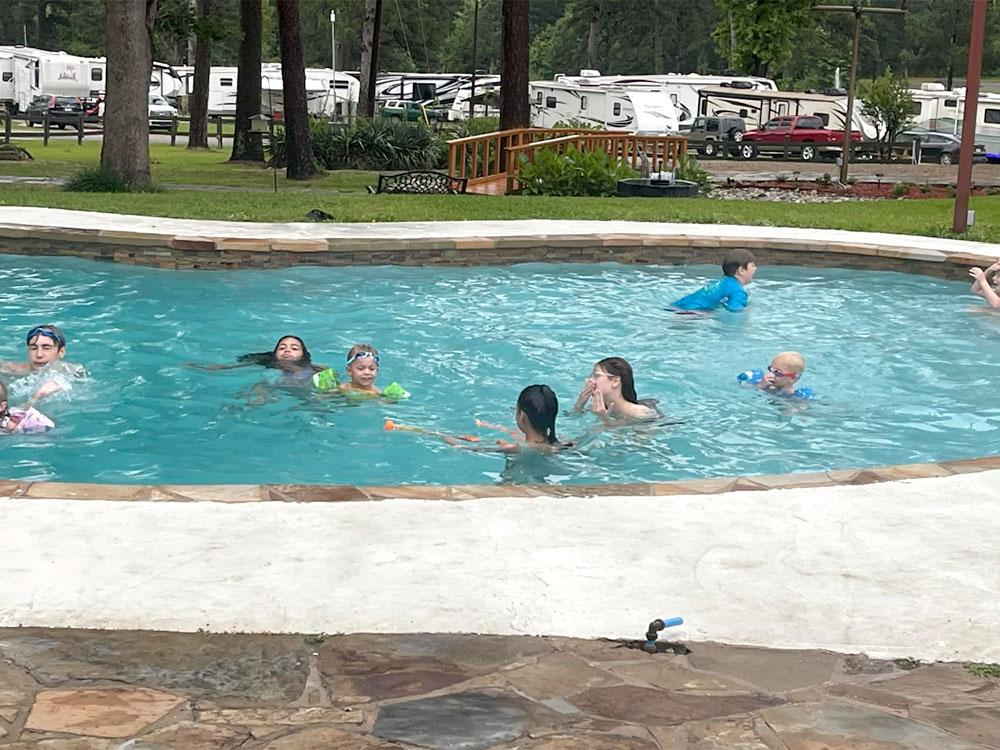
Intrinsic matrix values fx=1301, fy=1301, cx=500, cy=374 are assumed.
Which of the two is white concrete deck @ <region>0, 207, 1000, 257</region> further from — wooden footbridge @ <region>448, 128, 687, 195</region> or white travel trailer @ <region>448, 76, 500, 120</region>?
white travel trailer @ <region>448, 76, 500, 120</region>

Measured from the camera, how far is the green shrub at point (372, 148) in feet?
95.7

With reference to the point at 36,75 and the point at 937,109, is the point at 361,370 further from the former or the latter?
the point at 36,75

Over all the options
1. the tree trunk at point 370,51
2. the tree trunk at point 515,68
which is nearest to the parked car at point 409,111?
the tree trunk at point 370,51

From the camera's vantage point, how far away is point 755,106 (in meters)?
44.0

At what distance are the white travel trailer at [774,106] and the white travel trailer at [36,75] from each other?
27.9m

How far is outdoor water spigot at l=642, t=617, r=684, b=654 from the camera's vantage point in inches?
169

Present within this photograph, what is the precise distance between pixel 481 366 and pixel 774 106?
35326 millimetres

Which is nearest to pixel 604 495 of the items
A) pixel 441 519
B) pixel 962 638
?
pixel 441 519

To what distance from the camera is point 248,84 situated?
30.2 meters

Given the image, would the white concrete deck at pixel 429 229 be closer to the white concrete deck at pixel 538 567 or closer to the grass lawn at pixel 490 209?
the grass lawn at pixel 490 209

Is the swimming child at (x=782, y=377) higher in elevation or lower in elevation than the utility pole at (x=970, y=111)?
lower

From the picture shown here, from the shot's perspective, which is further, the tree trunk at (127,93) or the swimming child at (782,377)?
the tree trunk at (127,93)

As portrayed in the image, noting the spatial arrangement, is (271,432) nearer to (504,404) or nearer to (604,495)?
(504,404)

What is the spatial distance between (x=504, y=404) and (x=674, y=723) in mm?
6591
